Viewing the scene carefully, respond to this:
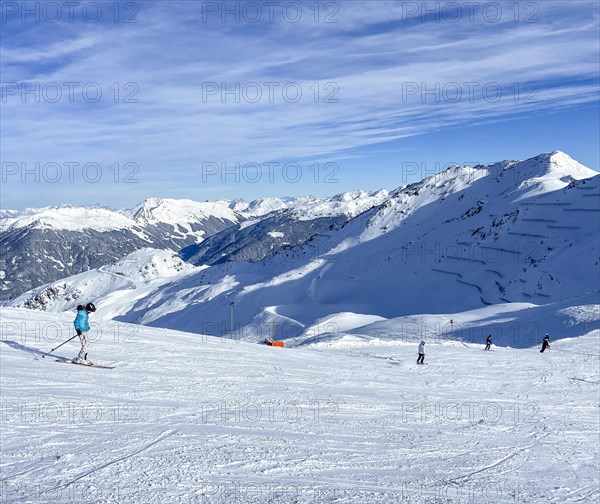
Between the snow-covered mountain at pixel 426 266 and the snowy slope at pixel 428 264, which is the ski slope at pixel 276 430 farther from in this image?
the snowy slope at pixel 428 264

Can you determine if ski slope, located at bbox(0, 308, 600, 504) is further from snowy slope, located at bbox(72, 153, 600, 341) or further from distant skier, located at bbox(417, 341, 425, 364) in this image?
snowy slope, located at bbox(72, 153, 600, 341)

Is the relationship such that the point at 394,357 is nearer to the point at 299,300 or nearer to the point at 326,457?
the point at 326,457

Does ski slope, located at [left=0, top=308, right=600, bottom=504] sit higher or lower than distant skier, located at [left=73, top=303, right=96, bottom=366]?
lower

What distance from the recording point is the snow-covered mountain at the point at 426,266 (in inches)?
2953

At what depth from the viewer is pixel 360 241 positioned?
14875 centimetres

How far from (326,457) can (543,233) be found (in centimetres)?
9555

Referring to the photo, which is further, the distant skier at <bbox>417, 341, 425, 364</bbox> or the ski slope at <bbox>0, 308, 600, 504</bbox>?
the distant skier at <bbox>417, 341, 425, 364</bbox>

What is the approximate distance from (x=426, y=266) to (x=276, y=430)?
96002 mm

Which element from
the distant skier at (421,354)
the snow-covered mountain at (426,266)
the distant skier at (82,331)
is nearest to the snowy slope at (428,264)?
the snow-covered mountain at (426,266)

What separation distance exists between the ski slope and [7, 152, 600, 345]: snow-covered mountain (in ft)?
92.9

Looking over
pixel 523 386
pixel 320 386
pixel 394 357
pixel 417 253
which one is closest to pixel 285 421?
pixel 320 386

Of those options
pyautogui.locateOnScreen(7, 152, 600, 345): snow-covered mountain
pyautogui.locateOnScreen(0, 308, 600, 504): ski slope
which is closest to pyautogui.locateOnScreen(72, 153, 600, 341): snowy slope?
pyautogui.locateOnScreen(7, 152, 600, 345): snow-covered mountain

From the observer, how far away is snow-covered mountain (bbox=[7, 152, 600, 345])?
7500 centimetres

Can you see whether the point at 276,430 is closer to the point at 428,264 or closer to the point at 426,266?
the point at 426,266
